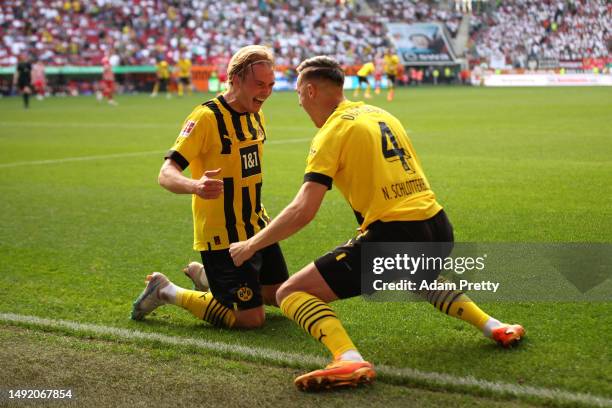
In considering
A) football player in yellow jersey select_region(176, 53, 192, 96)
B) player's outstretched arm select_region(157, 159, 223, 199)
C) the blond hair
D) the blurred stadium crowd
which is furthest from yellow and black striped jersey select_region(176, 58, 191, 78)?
player's outstretched arm select_region(157, 159, 223, 199)

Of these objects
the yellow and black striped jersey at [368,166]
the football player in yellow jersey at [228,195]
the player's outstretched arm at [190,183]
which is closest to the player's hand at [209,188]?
the player's outstretched arm at [190,183]

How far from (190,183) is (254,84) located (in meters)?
0.97

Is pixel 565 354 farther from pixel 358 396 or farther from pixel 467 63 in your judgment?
pixel 467 63

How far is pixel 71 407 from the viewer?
3875 millimetres

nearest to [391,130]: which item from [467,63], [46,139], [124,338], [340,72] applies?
[340,72]

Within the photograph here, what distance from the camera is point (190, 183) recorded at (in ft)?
15.2

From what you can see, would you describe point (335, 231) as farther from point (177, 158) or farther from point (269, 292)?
point (177, 158)

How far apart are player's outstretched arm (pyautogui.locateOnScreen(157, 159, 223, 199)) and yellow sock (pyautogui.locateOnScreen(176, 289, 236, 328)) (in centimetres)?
86

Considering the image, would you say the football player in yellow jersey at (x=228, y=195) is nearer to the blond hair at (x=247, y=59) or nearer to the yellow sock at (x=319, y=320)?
the blond hair at (x=247, y=59)

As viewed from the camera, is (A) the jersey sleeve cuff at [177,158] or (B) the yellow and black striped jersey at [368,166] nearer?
(B) the yellow and black striped jersey at [368,166]

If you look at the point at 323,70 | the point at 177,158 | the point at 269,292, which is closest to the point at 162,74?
the point at 269,292

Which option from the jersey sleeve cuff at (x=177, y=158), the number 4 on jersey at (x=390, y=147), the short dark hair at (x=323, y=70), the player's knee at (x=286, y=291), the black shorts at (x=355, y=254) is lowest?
the player's knee at (x=286, y=291)

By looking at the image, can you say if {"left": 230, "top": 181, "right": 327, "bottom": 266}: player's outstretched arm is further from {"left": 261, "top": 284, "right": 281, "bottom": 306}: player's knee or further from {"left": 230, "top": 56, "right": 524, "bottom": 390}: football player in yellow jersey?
{"left": 261, "top": 284, "right": 281, "bottom": 306}: player's knee

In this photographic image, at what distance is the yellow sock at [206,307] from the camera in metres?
5.25
